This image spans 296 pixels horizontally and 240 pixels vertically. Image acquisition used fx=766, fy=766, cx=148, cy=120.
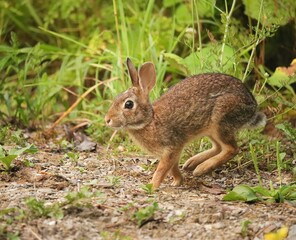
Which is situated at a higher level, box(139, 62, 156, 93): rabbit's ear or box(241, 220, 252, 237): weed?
box(139, 62, 156, 93): rabbit's ear

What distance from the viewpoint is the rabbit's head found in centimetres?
553

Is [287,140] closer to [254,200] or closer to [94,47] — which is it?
[254,200]

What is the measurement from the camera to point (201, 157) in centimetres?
602

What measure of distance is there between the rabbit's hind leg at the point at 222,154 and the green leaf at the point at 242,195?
0.83 metres

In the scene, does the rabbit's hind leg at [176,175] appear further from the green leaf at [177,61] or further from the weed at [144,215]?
the green leaf at [177,61]

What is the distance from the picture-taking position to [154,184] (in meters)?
5.40

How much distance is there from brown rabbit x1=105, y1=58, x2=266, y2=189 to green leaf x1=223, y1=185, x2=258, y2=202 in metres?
A: 0.70

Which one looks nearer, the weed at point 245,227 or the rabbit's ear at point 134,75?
the weed at point 245,227

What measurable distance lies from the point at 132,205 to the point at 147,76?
141 centimetres

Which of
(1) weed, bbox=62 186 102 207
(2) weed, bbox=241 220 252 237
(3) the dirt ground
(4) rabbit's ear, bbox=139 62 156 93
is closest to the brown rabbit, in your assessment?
(4) rabbit's ear, bbox=139 62 156 93

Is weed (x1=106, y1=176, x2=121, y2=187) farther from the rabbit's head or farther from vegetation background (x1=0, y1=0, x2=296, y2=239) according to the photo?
the rabbit's head

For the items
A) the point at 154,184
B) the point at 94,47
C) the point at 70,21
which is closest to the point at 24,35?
the point at 70,21

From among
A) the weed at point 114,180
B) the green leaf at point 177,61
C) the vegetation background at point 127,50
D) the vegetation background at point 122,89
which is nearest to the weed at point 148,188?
the vegetation background at point 122,89

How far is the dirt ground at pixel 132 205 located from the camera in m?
4.35
